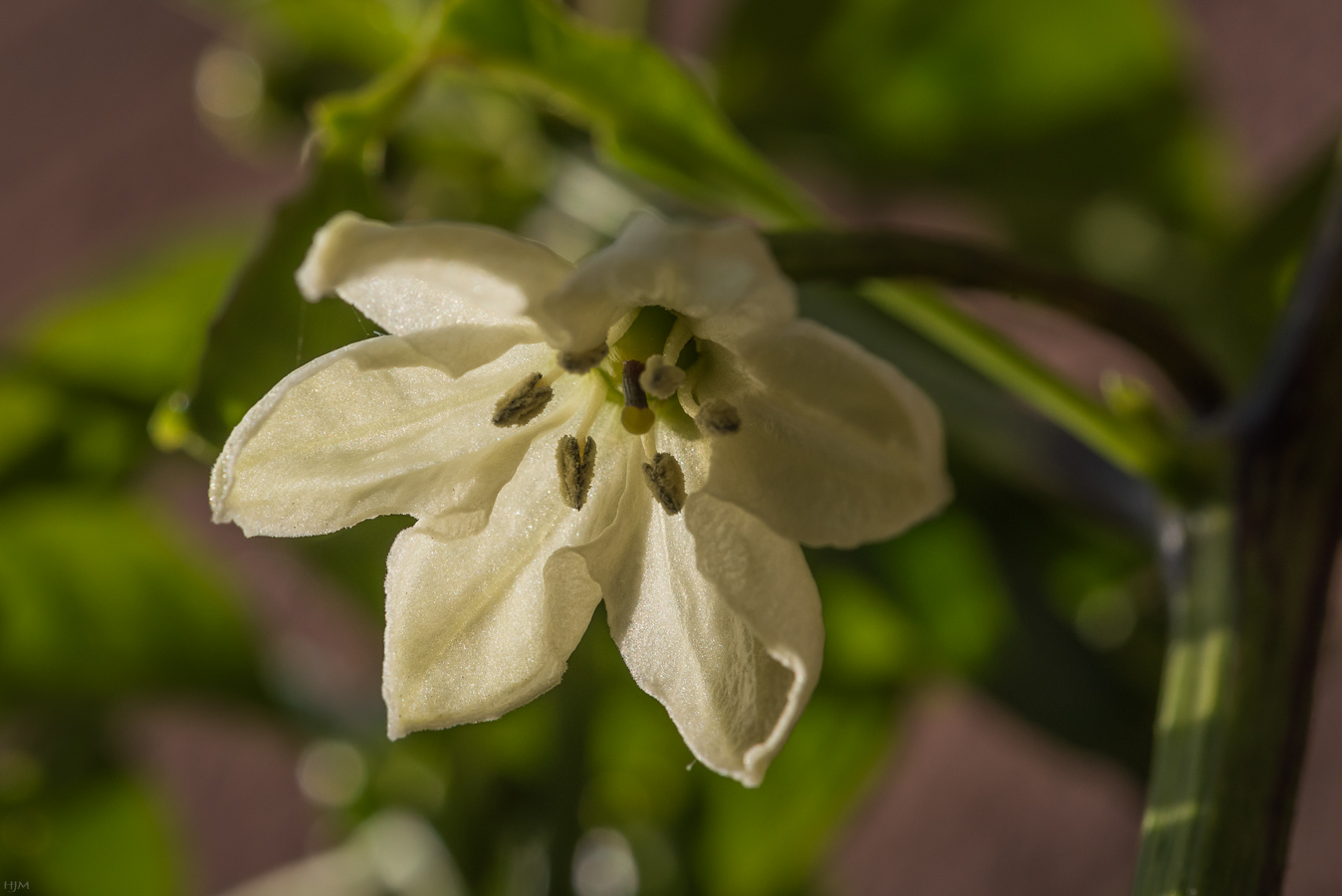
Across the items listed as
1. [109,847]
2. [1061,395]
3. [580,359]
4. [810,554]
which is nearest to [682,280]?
[580,359]

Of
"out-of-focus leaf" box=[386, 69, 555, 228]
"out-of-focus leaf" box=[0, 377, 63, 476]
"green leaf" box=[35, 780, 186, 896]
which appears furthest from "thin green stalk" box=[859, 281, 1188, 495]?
"green leaf" box=[35, 780, 186, 896]

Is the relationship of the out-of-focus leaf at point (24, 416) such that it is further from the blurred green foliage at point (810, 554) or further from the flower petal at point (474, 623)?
the flower petal at point (474, 623)

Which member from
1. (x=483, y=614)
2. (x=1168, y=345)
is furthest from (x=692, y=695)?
(x=1168, y=345)

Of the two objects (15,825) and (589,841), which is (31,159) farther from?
(589,841)

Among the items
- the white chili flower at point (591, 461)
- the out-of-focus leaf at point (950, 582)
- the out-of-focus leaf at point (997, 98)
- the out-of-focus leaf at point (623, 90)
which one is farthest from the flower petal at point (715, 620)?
the out-of-focus leaf at point (997, 98)

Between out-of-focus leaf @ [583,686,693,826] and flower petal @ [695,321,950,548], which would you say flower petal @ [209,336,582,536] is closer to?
flower petal @ [695,321,950,548]

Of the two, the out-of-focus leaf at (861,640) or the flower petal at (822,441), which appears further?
the out-of-focus leaf at (861,640)

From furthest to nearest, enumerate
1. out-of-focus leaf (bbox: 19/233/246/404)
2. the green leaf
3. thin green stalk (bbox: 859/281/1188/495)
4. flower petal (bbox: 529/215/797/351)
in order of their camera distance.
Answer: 1. the green leaf
2. out-of-focus leaf (bbox: 19/233/246/404)
3. thin green stalk (bbox: 859/281/1188/495)
4. flower petal (bbox: 529/215/797/351)
